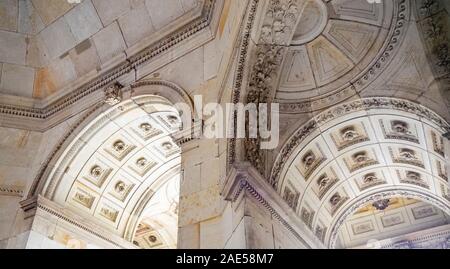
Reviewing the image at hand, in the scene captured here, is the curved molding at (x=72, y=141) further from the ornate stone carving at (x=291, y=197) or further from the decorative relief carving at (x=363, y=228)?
the decorative relief carving at (x=363, y=228)

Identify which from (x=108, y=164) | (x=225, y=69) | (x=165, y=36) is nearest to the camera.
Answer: (x=225, y=69)

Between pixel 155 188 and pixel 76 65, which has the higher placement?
pixel 76 65

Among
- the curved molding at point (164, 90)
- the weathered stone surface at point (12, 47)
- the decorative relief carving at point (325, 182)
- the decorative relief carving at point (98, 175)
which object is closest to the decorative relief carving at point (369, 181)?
the decorative relief carving at point (325, 182)

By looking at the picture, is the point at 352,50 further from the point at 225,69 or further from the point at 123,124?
the point at 123,124

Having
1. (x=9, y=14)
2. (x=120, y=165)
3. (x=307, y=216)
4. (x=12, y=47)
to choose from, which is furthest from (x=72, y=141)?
(x=307, y=216)

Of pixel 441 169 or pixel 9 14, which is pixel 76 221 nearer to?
pixel 9 14

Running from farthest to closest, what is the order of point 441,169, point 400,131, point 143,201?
point 143,201
point 441,169
point 400,131

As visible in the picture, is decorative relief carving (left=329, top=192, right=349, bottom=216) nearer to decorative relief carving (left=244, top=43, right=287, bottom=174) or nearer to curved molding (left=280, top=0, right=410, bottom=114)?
curved molding (left=280, top=0, right=410, bottom=114)
